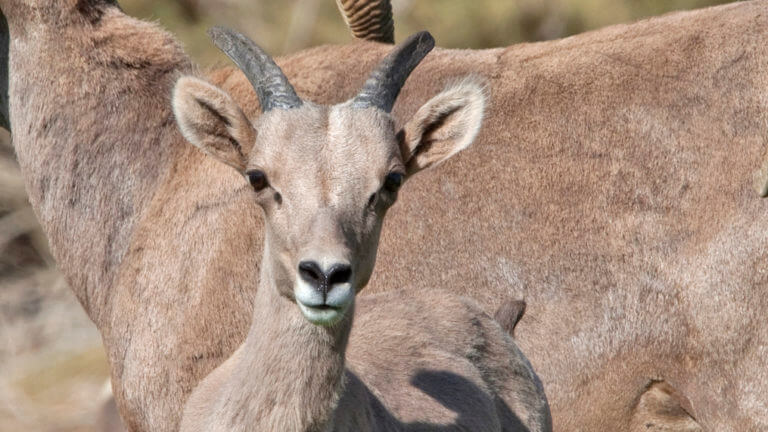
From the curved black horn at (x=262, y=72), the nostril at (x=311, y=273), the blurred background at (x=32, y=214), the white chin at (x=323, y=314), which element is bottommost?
the blurred background at (x=32, y=214)

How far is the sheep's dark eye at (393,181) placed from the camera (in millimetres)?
Answer: 4508

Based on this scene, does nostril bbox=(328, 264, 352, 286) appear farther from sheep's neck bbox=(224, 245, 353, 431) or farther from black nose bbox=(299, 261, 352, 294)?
sheep's neck bbox=(224, 245, 353, 431)

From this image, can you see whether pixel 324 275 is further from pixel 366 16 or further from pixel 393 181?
pixel 366 16

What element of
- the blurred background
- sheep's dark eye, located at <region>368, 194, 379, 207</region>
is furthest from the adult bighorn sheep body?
the blurred background

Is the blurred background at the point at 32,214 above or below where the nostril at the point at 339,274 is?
below

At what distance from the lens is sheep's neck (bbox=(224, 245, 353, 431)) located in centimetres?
440

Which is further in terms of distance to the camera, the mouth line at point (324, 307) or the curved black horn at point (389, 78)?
the curved black horn at point (389, 78)

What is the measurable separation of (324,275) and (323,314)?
15 cm

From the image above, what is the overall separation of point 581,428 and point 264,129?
267cm

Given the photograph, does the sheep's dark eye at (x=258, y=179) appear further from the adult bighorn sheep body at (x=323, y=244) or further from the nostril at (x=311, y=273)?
the nostril at (x=311, y=273)

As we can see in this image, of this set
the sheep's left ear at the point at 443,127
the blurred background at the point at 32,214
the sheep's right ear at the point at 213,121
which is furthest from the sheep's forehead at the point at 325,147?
the blurred background at the point at 32,214

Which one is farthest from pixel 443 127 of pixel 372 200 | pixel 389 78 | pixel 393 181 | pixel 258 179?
pixel 258 179

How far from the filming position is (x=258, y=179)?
14.6 feet

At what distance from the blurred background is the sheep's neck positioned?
21.2 feet
